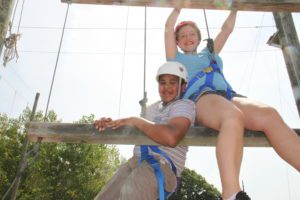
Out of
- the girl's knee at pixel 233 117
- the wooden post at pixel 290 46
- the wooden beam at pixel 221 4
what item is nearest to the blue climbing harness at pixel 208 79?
the girl's knee at pixel 233 117

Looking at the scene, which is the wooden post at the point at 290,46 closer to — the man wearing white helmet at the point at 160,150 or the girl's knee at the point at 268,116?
the girl's knee at the point at 268,116

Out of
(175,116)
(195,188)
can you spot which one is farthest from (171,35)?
(195,188)

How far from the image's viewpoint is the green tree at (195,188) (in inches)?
1460

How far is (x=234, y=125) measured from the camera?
6.72 feet

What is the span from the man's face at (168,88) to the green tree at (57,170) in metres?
20.2

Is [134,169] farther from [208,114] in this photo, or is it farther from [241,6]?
[241,6]

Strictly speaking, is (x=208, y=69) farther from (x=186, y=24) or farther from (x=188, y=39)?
(x=186, y=24)

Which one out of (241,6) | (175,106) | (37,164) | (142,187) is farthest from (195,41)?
(37,164)

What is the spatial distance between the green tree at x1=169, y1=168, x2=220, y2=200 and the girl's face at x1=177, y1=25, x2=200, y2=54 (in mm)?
35181

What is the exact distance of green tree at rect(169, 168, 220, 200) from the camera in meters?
37.1

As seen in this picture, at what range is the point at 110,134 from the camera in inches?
89.8

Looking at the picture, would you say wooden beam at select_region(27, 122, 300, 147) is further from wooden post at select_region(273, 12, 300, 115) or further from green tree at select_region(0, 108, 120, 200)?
green tree at select_region(0, 108, 120, 200)

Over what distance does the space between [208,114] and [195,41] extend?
1.00 meters

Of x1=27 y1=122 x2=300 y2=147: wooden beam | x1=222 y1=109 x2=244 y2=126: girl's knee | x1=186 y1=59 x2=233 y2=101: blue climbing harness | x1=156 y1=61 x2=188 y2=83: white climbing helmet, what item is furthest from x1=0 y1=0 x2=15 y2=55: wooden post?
x1=222 y1=109 x2=244 y2=126: girl's knee
